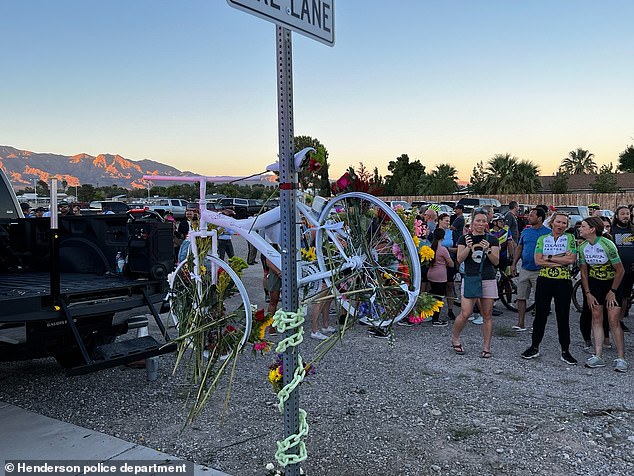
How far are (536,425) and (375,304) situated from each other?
195 centimetres

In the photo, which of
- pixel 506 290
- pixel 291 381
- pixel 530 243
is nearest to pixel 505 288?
pixel 506 290

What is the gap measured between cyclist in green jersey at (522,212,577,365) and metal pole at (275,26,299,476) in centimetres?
477

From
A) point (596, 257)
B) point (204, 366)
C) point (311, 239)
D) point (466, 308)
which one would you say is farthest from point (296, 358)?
point (596, 257)

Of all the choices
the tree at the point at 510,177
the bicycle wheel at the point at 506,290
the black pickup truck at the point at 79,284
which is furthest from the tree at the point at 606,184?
the black pickup truck at the point at 79,284

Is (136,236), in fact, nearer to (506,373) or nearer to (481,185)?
(506,373)

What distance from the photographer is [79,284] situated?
199 inches

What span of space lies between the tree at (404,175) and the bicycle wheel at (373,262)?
60.2m

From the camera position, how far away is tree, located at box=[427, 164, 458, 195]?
196 feet

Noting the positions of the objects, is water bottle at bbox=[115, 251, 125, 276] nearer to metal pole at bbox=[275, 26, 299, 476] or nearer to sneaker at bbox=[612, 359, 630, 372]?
metal pole at bbox=[275, 26, 299, 476]

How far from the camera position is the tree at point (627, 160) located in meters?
63.8

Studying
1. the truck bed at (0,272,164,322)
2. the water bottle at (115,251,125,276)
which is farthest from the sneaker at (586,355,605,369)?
the water bottle at (115,251,125,276)

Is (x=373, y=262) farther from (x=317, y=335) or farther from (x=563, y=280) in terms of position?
(x=317, y=335)

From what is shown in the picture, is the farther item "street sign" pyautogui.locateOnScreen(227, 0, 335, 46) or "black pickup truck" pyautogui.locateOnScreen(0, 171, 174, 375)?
"black pickup truck" pyautogui.locateOnScreen(0, 171, 174, 375)

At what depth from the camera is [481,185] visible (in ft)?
197
